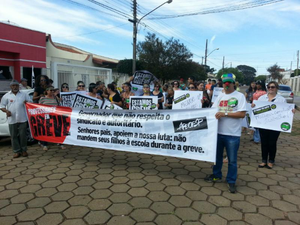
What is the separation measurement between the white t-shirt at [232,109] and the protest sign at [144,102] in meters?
2.59

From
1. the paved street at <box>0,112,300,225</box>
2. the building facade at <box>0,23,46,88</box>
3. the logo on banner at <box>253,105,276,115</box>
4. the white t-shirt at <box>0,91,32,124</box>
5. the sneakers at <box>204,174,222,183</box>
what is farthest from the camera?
the building facade at <box>0,23,46,88</box>

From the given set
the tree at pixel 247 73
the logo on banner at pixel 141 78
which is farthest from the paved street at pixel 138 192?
the tree at pixel 247 73

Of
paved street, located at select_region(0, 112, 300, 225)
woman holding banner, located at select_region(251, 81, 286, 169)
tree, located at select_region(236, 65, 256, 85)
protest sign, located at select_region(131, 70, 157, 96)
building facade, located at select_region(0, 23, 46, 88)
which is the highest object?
tree, located at select_region(236, 65, 256, 85)

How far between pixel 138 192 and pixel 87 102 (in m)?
3.03

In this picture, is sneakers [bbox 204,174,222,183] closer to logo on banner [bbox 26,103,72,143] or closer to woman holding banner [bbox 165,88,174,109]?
logo on banner [bbox 26,103,72,143]

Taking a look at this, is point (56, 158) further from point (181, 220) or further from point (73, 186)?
point (181, 220)

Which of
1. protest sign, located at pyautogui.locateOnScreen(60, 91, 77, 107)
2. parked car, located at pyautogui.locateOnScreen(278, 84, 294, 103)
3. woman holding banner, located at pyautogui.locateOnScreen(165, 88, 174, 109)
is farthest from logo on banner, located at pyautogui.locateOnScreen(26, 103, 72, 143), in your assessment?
parked car, located at pyautogui.locateOnScreen(278, 84, 294, 103)

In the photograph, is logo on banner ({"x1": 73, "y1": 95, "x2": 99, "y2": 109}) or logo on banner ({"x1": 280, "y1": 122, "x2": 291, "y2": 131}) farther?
logo on banner ({"x1": 73, "y1": 95, "x2": 99, "y2": 109})

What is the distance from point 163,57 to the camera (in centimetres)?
2469

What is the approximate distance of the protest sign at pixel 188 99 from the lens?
6.43 metres

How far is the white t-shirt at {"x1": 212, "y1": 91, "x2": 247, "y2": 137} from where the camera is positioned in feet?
11.4

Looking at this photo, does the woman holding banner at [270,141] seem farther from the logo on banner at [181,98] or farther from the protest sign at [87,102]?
the protest sign at [87,102]

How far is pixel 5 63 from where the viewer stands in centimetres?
1510

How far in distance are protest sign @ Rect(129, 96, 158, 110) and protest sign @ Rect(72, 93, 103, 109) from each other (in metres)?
0.86
